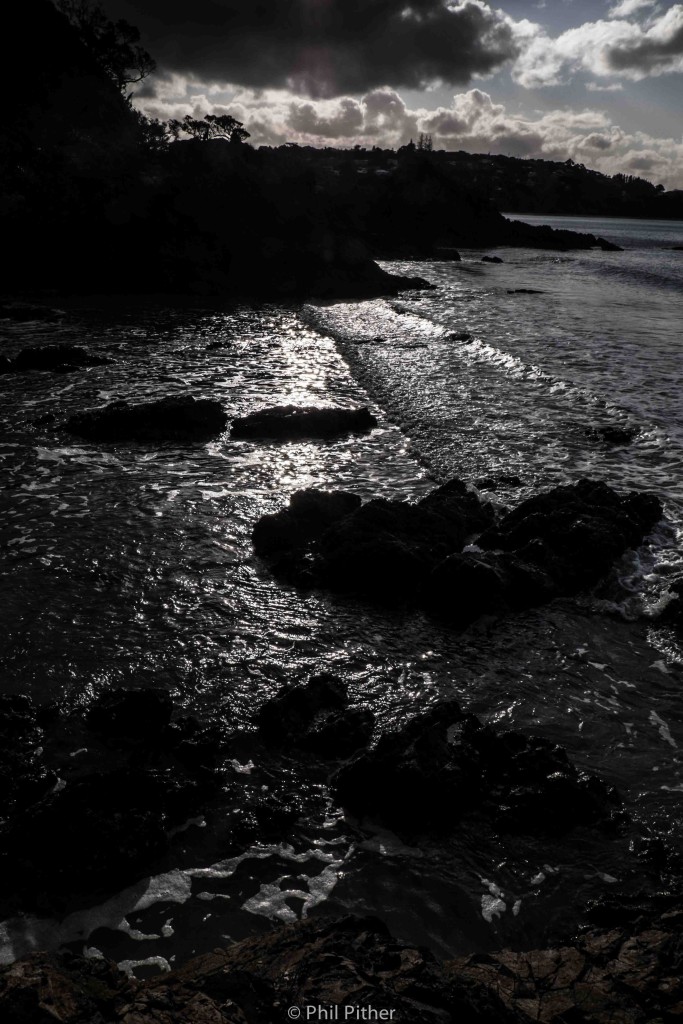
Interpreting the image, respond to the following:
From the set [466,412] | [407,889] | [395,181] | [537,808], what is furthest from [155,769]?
[395,181]

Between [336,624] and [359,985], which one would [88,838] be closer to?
[359,985]

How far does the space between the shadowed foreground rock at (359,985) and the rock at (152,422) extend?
10562mm

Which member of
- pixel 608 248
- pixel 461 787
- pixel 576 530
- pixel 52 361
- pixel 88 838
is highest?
pixel 608 248

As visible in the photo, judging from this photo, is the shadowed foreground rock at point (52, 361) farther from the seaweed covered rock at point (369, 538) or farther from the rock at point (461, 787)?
the rock at point (461, 787)

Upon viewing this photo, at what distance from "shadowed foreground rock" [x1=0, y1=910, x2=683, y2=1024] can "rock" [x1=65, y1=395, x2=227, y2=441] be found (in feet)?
34.7

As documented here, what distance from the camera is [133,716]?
5.53 meters

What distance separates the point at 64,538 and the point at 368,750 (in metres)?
5.45

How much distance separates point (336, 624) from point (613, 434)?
872cm

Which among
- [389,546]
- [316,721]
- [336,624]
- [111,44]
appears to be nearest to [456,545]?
[389,546]

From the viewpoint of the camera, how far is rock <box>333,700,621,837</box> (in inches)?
188

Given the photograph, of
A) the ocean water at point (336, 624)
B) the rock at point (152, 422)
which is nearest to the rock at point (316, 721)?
the ocean water at point (336, 624)

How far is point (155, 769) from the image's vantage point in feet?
16.7

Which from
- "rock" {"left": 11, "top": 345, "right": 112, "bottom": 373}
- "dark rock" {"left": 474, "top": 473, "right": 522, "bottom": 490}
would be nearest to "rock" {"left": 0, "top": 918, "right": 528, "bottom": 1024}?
"dark rock" {"left": 474, "top": 473, "right": 522, "bottom": 490}

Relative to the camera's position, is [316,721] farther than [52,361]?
No
